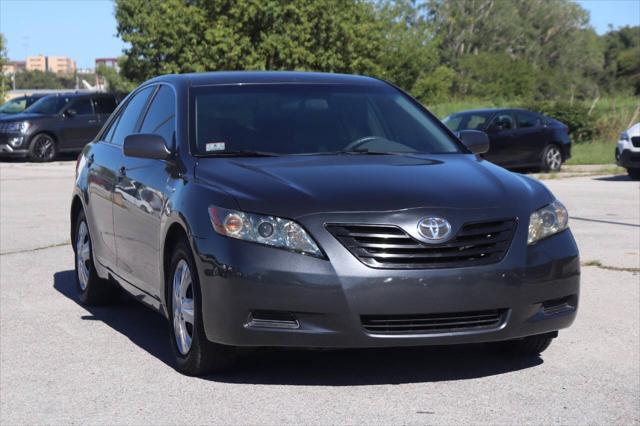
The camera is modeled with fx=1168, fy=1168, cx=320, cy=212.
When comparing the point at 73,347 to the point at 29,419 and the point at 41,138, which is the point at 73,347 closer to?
the point at 29,419

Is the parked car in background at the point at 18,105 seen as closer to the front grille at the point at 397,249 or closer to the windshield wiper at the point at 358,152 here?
the windshield wiper at the point at 358,152

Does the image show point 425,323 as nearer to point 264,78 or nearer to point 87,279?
point 264,78

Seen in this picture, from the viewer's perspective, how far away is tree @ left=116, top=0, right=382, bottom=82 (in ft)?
138

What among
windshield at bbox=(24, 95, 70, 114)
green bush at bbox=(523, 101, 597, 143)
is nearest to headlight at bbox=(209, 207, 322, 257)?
windshield at bbox=(24, 95, 70, 114)

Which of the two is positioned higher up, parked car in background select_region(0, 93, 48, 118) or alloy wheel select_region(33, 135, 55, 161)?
parked car in background select_region(0, 93, 48, 118)

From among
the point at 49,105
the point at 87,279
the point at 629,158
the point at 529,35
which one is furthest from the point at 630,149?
the point at 529,35

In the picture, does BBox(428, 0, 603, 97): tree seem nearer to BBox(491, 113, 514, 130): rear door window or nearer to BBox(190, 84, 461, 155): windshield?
BBox(491, 113, 514, 130): rear door window

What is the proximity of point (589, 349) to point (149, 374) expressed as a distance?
2.43m

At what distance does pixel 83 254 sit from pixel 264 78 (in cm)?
211

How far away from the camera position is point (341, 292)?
5184 mm

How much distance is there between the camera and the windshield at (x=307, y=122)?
6.44m

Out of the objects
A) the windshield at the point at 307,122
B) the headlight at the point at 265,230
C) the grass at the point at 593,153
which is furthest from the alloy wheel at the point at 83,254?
the grass at the point at 593,153

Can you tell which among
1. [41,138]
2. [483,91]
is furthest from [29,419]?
[483,91]

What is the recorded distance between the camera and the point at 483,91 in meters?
84.8
